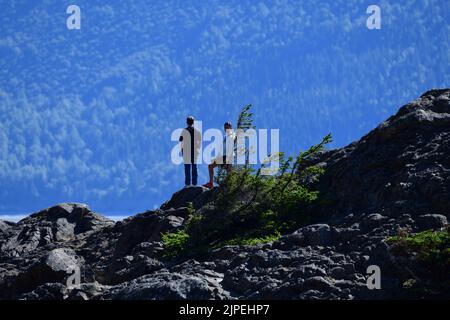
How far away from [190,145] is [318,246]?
7.49 meters

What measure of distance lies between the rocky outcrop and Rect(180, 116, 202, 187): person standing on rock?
0.69m

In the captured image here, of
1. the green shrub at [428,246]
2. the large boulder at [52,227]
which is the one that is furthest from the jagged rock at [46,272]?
the green shrub at [428,246]

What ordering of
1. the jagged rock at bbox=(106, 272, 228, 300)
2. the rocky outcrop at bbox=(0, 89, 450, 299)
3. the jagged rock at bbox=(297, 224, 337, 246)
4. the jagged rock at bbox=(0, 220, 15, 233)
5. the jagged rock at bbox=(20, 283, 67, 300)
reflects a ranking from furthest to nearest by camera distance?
the jagged rock at bbox=(0, 220, 15, 233) < the jagged rock at bbox=(297, 224, 337, 246) < the jagged rock at bbox=(20, 283, 67, 300) < the rocky outcrop at bbox=(0, 89, 450, 299) < the jagged rock at bbox=(106, 272, 228, 300)

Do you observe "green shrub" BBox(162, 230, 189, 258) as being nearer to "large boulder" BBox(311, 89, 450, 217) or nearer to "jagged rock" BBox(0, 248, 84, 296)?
"jagged rock" BBox(0, 248, 84, 296)

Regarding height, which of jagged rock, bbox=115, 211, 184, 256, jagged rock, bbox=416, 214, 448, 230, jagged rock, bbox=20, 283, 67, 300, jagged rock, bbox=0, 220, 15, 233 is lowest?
jagged rock, bbox=20, 283, 67, 300

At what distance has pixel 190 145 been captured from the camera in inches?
790

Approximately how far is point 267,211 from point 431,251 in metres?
4.58

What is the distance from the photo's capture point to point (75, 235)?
21156 millimetres

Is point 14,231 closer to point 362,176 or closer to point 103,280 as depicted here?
point 103,280

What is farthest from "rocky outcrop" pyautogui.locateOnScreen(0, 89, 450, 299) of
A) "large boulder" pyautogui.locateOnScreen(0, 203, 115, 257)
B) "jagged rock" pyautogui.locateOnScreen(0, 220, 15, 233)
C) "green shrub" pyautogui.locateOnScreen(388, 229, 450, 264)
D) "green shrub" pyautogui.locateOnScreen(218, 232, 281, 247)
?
"jagged rock" pyautogui.locateOnScreen(0, 220, 15, 233)

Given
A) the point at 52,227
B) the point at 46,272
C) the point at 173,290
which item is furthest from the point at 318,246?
the point at 52,227

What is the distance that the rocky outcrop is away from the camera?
38.7 feet

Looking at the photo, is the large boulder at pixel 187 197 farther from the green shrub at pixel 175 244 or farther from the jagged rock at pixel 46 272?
the jagged rock at pixel 46 272

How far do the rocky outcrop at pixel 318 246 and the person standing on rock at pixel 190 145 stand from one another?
2.27ft
